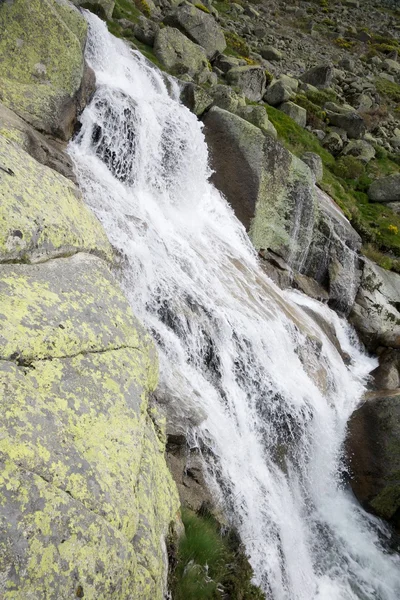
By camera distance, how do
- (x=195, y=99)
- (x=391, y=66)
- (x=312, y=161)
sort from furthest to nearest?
1. (x=391, y=66)
2. (x=312, y=161)
3. (x=195, y=99)

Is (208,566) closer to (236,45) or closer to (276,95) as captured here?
(276,95)

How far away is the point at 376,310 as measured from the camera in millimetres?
24172

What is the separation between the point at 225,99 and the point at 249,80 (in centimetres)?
1470

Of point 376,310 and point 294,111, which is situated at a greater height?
point 294,111

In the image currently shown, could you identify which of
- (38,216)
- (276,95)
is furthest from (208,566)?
(276,95)

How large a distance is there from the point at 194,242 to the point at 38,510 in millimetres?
12359

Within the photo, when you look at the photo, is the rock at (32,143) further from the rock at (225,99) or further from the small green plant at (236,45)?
the small green plant at (236,45)

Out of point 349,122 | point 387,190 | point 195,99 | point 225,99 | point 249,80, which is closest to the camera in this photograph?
point 195,99

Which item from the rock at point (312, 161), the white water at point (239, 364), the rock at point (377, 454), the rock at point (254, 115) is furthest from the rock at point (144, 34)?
the rock at point (377, 454)

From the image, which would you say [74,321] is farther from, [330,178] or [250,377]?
[330,178]

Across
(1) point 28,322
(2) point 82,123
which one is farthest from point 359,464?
(2) point 82,123

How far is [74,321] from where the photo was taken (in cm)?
536

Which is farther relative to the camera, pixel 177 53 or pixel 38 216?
pixel 177 53

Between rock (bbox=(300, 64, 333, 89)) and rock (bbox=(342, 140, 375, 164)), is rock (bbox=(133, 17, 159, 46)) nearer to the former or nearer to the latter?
rock (bbox=(342, 140, 375, 164))
